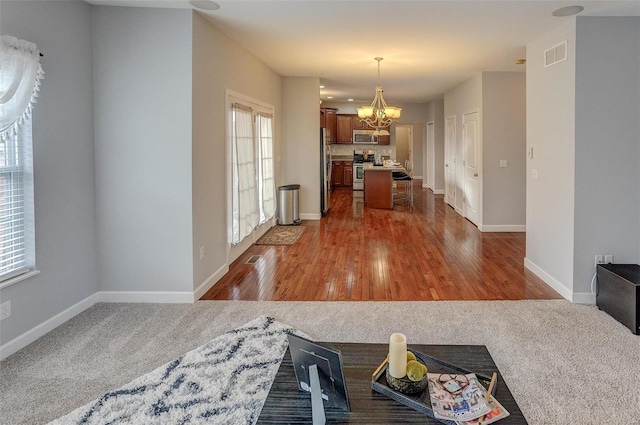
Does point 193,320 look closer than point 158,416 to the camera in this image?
No

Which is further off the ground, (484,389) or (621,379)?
(484,389)

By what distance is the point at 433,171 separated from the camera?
40.8 feet

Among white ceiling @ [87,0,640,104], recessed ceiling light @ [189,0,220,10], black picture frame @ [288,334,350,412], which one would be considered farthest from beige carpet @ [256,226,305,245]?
black picture frame @ [288,334,350,412]

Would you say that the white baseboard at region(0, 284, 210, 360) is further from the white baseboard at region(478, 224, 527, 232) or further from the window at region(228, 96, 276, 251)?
the white baseboard at region(478, 224, 527, 232)

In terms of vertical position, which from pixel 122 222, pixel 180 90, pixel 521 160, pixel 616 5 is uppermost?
pixel 616 5

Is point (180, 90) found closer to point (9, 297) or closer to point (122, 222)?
point (122, 222)

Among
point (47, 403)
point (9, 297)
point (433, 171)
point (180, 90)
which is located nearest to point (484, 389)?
point (47, 403)

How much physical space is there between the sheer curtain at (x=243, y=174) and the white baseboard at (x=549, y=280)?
11.3ft

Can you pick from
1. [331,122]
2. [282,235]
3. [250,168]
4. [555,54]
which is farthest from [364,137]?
[555,54]

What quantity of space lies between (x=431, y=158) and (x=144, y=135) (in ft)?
33.6

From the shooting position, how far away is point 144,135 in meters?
3.72

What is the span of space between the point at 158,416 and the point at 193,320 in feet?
4.26

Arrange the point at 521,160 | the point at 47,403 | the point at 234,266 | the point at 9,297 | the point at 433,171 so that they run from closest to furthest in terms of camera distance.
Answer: the point at 47,403, the point at 9,297, the point at 234,266, the point at 521,160, the point at 433,171

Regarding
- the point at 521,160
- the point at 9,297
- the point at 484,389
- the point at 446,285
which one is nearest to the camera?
the point at 484,389
